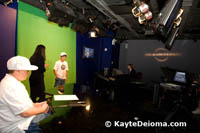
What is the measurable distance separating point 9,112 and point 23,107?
14 cm

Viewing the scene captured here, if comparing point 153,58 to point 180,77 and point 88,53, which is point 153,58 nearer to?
point 88,53

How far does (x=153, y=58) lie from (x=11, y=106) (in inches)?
335

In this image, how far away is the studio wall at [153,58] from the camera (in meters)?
7.88

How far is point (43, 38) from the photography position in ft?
14.3

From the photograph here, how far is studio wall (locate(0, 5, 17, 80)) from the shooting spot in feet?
10.3

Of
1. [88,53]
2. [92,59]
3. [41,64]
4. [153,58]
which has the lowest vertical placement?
[41,64]

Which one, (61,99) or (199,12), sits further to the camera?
(199,12)

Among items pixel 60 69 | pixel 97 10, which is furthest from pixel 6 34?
pixel 97 10

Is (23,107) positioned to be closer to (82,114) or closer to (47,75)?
(82,114)

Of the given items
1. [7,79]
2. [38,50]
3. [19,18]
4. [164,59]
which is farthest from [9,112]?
[164,59]

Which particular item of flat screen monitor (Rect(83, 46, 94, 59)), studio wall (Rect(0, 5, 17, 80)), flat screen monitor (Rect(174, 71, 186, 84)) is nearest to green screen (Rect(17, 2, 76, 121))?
studio wall (Rect(0, 5, 17, 80))

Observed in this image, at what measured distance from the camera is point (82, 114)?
5.08 feet

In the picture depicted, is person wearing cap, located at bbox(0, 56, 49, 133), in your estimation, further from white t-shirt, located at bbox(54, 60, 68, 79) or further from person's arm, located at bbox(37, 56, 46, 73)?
white t-shirt, located at bbox(54, 60, 68, 79)

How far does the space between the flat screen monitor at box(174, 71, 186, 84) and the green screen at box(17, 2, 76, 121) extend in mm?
2683
